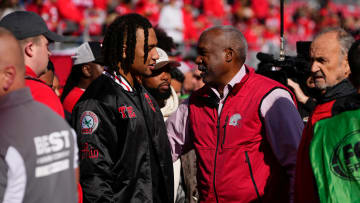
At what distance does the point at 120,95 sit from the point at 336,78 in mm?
1438

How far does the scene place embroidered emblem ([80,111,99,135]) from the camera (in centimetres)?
335

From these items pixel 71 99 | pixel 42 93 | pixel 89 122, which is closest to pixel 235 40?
pixel 89 122

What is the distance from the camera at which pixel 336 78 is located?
3348mm

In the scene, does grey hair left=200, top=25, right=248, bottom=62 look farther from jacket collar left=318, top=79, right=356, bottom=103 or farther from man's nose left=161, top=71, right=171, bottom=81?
man's nose left=161, top=71, right=171, bottom=81

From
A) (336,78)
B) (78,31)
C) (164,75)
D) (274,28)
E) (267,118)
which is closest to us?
(336,78)

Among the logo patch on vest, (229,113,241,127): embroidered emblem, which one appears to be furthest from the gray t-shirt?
(229,113,241,127): embroidered emblem

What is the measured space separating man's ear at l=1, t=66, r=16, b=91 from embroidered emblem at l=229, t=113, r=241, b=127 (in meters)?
1.72

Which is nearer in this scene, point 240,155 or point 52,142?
point 52,142

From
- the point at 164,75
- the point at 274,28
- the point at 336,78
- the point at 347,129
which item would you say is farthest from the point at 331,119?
the point at 274,28

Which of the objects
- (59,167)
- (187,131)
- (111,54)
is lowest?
(187,131)

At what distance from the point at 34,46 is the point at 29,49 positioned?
37 millimetres

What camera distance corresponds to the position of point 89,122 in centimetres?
337

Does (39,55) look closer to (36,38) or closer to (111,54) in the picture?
(36,38)

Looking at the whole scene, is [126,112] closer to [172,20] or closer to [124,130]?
[124,130]
